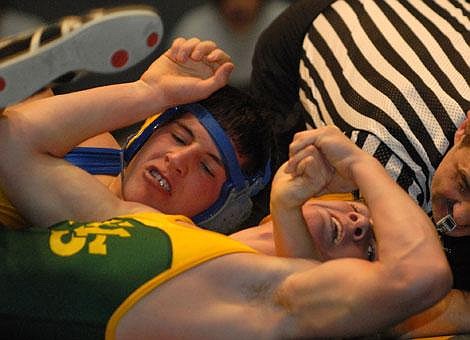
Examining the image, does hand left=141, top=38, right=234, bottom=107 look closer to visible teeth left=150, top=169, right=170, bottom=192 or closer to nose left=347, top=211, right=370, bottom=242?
visible teeth left=150, top=169, right=170, bottom=192

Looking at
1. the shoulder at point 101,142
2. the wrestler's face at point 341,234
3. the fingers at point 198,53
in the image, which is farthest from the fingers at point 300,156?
the shoulder at point 101,142

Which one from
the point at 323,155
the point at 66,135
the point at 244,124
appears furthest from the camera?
the point at 244,124

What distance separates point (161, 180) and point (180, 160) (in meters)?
0.05

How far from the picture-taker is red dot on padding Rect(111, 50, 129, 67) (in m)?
1.27

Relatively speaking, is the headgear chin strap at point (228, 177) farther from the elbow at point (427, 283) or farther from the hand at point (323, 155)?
the elbow at point (427, 283)

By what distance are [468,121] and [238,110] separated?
1.43ft

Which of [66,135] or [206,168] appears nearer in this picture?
[66,135]

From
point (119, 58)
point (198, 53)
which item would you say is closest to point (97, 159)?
point (198, 53)

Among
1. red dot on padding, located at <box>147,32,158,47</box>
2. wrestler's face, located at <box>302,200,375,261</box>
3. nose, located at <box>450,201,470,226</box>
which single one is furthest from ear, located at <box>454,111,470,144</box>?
red dot on padding, located at <box>147,32,158,47</box>

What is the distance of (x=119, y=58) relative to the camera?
127cm

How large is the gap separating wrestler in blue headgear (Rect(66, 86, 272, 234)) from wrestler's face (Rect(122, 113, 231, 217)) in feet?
0.05

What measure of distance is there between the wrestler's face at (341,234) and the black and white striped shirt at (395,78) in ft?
0.82

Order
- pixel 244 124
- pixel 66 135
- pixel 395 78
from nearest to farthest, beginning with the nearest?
1. pixel 66 135
2. pixel 244 124
3. pixel 395 78

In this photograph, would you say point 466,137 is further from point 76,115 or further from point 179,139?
point 76,115
